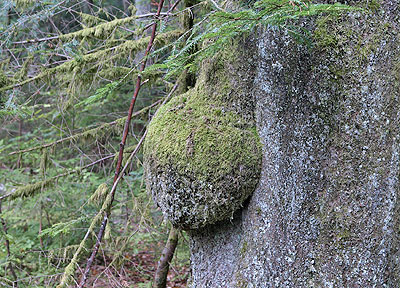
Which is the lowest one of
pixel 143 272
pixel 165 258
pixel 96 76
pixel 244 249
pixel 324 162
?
pixel 143 272

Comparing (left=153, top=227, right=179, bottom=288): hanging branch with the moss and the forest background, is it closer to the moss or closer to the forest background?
the forest background

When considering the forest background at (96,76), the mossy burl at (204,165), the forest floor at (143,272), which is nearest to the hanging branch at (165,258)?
the forest background at (96,76)

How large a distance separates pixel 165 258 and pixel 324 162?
2789 mm

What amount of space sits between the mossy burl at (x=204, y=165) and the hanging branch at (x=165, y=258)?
6.13 ft

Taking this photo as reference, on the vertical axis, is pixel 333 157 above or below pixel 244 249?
above

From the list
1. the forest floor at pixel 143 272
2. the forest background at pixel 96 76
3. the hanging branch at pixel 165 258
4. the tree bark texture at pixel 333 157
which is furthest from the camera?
the forest floor at pixel 143 272

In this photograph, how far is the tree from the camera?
1.94 m

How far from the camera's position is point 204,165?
84.3 inches

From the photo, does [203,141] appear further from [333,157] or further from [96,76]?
[96,76]

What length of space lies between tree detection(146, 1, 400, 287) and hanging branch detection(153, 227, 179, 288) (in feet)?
6.49

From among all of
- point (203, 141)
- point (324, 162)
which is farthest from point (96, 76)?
point (324, 162)

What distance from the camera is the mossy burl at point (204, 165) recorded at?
2146 millimetres

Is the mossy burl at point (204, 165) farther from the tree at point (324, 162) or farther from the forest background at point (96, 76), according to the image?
the forest background at point (96, 76)

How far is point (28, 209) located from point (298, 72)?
230 inches
